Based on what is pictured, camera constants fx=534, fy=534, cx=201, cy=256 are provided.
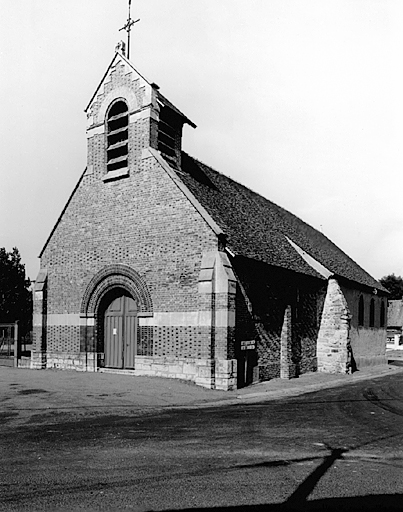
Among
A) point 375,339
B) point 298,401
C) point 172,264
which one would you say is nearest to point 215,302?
point 172,264

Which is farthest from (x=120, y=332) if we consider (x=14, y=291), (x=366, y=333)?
(x=14, y=291)

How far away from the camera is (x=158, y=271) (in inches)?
686

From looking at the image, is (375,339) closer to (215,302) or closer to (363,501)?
(215,302)

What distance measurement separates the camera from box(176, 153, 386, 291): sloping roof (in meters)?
18.5

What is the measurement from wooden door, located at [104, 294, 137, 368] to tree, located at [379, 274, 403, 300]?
61701 millimetres

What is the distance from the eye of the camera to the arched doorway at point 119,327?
1836cm

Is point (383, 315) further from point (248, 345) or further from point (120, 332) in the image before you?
point (120, 332)

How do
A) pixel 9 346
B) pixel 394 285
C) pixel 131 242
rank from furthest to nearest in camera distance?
pixel 394 285
pixel 9 346
pixel 131 242

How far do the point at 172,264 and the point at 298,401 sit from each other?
5901 millimetres

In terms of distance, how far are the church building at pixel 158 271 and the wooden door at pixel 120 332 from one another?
37 mm

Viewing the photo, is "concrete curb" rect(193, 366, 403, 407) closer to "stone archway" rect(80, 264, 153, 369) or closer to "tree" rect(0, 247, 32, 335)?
"stone archway" rect(80, 264, 153, 369)

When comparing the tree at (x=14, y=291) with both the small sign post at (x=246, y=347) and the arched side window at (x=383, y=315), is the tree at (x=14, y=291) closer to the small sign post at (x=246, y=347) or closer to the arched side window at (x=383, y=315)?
the arched side window at (x=383, y=315)

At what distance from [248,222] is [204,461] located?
1458cm

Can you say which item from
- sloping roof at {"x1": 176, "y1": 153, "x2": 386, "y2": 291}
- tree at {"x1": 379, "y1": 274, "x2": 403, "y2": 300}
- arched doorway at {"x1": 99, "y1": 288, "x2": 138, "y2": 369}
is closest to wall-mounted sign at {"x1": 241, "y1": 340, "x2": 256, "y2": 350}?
sloping roof at {"x1": 176, "y1": 153, "x2": 386, "y2": 291}
